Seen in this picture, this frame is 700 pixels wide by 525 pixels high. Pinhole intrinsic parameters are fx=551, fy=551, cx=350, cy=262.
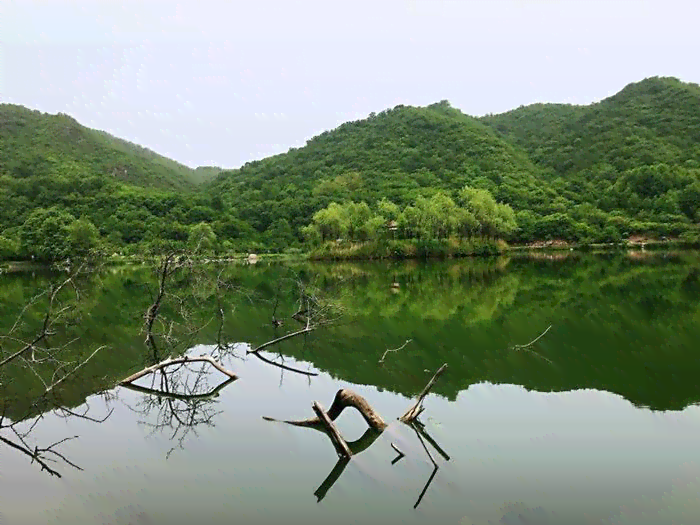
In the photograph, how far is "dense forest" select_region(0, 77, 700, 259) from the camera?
221ft

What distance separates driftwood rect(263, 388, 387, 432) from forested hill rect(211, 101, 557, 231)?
75.1 m

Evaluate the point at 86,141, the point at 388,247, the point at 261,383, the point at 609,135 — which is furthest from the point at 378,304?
the point at 86,141

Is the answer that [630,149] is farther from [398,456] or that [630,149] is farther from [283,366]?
[398,456]

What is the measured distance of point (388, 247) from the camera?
6438 centimetres

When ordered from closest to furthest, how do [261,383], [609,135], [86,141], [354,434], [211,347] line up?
1. [354,434]
2. [261,383]
3. [211,347]
4. [609,135]
5. [86,141]

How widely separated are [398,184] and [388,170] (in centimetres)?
933

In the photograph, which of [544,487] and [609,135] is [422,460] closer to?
[544,487]

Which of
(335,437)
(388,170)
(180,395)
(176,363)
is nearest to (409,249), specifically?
(388,170)

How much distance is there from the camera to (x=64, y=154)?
110562 millimetres

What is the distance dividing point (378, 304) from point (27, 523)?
58.4 ft

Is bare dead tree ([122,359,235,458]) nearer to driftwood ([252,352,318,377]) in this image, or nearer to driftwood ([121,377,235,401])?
driftwood ([121,377,235,401])

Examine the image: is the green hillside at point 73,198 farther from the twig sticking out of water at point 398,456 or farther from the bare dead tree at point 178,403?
the twig sticking out of water at point 398,456

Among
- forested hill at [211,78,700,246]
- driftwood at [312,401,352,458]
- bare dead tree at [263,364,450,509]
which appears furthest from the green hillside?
driftwood at [312,401,352,458]

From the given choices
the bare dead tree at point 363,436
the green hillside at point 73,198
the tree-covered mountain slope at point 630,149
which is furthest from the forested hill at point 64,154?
the bare dead tree at point 363,436
